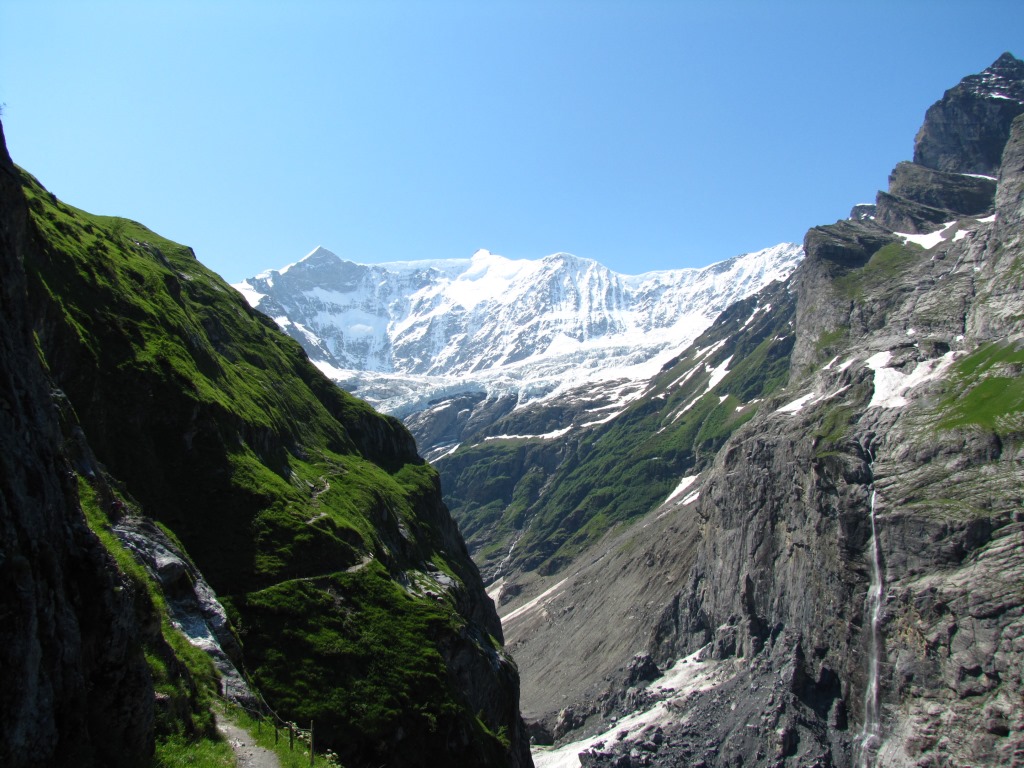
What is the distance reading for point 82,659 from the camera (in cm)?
1889

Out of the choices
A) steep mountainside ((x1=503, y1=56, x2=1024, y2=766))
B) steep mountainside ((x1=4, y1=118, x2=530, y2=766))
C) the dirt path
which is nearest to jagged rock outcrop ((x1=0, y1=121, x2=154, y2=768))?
the dirt path

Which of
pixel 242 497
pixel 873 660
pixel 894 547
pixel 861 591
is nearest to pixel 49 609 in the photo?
pixel 242 497

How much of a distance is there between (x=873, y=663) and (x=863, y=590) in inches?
518

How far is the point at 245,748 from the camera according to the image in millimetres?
25734

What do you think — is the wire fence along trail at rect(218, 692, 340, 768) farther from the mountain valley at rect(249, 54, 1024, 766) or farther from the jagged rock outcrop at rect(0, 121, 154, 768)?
the mountain valley at rect(249, 54, 1024, 766)

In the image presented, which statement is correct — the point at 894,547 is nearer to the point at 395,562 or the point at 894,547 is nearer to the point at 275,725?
the point at 395,562

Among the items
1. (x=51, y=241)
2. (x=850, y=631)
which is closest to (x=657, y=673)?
(x=850, y=631)

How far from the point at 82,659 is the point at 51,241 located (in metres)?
51.9

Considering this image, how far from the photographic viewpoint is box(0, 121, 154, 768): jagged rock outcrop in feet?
52.1

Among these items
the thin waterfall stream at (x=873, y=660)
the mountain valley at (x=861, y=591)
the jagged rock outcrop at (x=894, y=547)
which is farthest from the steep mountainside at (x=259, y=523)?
the thin waterfall stream at (x=873, y=660)

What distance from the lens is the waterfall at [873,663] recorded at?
114500 millimetres

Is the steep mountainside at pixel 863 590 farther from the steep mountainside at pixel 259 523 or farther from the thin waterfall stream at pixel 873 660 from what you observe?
the steep mountainside at pixel 259 523

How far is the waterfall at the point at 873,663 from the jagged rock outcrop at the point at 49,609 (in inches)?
4855

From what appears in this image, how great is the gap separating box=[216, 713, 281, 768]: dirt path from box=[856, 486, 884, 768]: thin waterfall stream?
116m
